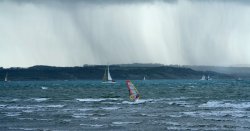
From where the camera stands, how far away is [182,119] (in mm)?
43219

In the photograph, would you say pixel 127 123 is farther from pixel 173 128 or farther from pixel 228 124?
pixel 228 124

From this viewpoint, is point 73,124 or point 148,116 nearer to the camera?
point 73,124

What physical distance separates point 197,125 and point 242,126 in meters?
3.23

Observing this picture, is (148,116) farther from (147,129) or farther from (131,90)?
(131,90)

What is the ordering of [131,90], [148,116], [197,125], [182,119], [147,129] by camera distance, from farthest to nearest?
[131,90] → [148,116] → [182,119] → [197,125] → [147,129]

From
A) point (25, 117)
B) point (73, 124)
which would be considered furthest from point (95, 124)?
point (25, 117)

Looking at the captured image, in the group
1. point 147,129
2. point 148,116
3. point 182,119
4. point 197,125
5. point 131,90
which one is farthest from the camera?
point 131,90

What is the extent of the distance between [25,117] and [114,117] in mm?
8155

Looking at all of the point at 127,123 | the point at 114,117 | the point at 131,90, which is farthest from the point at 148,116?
the point at 131,90

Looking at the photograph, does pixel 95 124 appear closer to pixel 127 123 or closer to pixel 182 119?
pixel 127 123

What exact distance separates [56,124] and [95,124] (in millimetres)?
3033

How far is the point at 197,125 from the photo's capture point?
38250mm

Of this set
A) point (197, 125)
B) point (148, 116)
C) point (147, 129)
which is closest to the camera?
point (147, 129)

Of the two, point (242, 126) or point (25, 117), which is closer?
point (242, 126)
